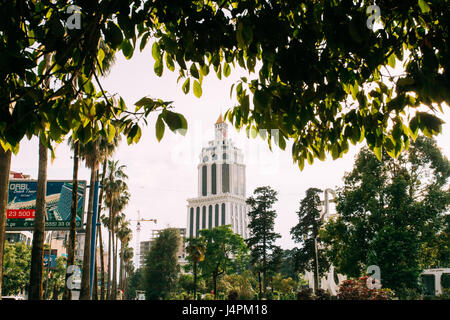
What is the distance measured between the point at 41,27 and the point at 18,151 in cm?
100

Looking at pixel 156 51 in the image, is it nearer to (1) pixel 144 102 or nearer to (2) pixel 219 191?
(1) pixel 144 102

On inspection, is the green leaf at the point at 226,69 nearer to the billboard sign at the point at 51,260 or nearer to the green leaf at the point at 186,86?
the green leaf at the point at 186,86

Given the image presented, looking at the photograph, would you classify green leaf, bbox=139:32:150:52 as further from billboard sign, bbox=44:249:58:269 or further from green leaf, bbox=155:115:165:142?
billboard sign, bbox=44:249:58:269

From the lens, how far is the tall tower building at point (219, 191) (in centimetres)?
16575

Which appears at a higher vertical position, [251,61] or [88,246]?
[251,61]

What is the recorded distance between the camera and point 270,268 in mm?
62250

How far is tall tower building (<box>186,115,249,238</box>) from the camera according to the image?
166 m

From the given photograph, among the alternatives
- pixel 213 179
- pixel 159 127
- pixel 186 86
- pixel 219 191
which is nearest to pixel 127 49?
pixel 186 86

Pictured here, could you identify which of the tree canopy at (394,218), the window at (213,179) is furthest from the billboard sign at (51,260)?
the window at (213,179)

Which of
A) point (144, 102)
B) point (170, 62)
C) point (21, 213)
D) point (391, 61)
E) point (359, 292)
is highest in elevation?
point (21, 213)

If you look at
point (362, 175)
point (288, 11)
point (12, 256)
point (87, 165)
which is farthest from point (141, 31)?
point (12, 256)

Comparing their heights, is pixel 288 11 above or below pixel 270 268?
above

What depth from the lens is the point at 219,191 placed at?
563 ft
